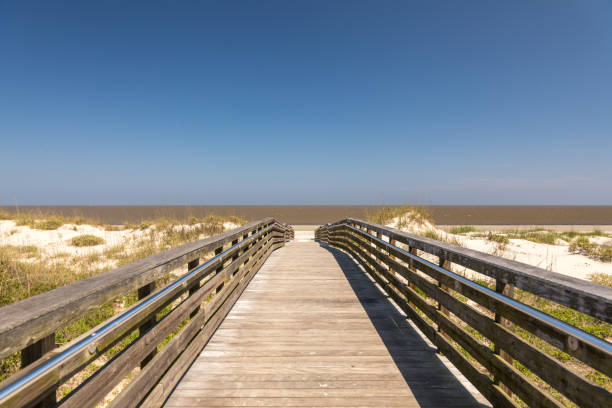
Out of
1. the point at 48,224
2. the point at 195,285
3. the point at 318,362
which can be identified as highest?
the point at 195,285

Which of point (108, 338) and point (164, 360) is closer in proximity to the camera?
point (108, 338)

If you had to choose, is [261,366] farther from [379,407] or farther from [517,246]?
[517,246]

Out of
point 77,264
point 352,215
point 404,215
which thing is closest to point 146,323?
point 77,264

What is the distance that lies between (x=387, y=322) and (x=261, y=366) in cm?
189

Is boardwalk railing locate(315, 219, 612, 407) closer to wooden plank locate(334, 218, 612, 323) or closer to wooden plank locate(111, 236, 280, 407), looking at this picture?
wooden plank locate(334, 218, 612, 323)

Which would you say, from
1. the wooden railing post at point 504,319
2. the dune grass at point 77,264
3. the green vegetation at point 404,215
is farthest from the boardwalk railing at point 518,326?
the green vegetation at point 404,215

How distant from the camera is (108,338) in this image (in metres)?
1.70

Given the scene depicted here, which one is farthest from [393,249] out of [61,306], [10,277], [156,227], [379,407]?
[156,227]

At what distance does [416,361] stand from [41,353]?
305cm

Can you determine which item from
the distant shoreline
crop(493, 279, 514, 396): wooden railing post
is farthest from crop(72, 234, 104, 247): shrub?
crop(493, 279, 514, 396): wooden railing post

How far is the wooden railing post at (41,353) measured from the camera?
1.35m

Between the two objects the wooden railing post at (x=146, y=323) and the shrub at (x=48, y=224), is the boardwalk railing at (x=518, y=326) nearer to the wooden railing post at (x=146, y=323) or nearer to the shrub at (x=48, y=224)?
the wooden railing post at (x=146, y=323)

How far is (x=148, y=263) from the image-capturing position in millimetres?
2477

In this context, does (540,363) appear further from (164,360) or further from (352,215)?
(352,215)
